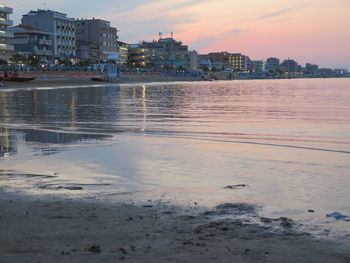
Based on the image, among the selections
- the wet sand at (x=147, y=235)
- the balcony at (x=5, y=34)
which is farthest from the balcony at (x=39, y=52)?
the wet sand at (x=147, y=235)

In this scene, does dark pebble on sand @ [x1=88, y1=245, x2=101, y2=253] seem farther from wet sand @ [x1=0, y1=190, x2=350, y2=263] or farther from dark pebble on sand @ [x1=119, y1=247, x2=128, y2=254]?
dark pebble on sand @ [x1=119, y1=247, x2=128, y2=254]

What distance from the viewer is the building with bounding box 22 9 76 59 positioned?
13175 centimetres

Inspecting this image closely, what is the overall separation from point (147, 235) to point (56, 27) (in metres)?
135

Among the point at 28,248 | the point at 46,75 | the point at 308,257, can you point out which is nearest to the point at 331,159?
the point at 308,257

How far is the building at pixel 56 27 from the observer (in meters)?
132

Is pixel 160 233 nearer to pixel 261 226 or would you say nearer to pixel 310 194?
pixel 261 226

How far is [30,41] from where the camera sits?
401 ft

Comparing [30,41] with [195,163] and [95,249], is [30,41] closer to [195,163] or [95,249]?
[195,163]

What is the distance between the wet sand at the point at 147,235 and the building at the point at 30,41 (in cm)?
12059

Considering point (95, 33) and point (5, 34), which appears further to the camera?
point (95, 33)

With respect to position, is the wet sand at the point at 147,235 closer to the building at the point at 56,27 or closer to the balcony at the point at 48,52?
the balcony at the point at 48,52

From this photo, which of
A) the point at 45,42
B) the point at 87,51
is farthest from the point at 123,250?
the point at 87,51

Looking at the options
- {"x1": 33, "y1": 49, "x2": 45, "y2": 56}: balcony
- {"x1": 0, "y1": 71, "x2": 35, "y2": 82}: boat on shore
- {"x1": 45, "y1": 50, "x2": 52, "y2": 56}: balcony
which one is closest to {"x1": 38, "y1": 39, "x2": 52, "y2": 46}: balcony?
{"x1": 45, "y1": 50, "x2": 52, "y2": 56}: balcony

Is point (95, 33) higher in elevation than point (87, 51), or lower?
higher
